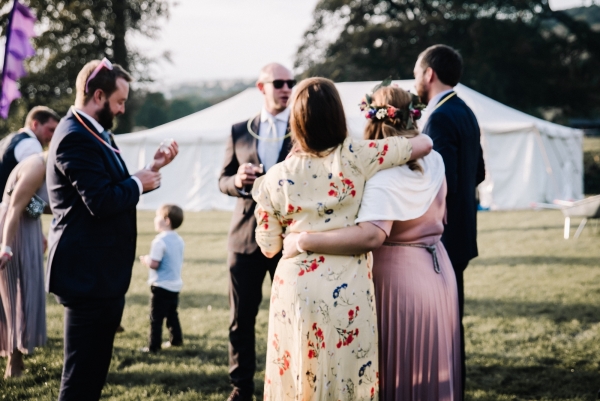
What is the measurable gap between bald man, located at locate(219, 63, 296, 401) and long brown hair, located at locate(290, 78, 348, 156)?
52.0 inches

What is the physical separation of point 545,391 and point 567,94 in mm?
31547

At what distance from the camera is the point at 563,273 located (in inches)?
320

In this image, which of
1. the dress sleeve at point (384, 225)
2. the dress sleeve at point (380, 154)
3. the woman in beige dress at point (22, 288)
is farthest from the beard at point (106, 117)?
the woman in beige dress at point (22, 288)

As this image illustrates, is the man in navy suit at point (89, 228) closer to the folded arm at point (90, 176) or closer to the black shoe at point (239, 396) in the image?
the folded arm at point (90, 176)

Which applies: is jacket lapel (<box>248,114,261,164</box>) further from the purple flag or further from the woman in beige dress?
the woman in beige dress

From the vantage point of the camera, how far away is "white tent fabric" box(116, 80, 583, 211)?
18938mm

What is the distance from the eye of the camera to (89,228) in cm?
283

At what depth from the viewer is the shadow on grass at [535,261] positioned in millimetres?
8797

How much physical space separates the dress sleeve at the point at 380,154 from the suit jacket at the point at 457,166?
3.27 ft

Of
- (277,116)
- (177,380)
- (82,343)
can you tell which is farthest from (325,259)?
(177,380)

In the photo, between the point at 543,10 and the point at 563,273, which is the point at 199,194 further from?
the point at 543,10

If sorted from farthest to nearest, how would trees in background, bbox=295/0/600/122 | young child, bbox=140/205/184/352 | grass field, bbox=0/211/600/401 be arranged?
trees in background, bbox=295/0/600/122, young child, bbox=140/205/184/352, grass field, bbox=0/211/600/401

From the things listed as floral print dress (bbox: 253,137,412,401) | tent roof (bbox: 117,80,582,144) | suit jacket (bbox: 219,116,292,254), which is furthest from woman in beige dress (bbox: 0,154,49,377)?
tent roof (bbox: 117,80,582,144)

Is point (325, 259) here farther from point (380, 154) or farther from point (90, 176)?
point (90, 176)
